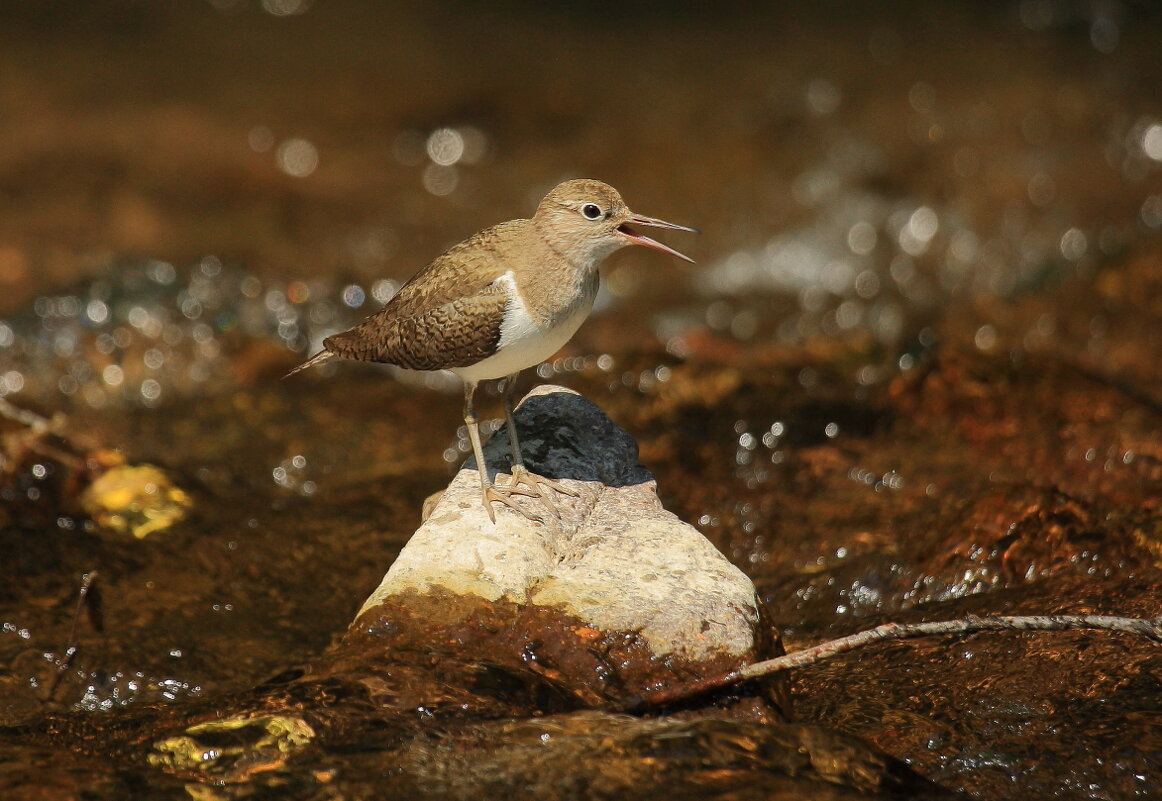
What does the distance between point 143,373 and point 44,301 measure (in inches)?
55.9

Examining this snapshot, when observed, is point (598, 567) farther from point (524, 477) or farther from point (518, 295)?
point (518, 295)

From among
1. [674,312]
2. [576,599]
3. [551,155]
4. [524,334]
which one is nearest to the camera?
[576,599]

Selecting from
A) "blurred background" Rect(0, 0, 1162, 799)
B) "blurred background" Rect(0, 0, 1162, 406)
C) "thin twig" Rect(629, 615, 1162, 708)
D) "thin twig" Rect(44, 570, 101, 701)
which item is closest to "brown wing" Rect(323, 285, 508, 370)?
"blurred background" Rect(0, 0, 1162, 799)

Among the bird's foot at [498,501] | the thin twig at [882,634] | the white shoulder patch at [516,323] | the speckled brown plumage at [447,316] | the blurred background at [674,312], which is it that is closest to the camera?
the thin twig at [882,634]

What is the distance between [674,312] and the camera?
43.0 feet

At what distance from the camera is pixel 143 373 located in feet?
36.6

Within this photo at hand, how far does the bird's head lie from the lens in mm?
6527

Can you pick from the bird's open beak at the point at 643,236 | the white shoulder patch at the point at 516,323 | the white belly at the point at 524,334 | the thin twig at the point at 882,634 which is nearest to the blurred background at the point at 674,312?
the thin twig at the point at 882,634

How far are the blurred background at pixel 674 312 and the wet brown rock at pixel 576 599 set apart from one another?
0.87 m

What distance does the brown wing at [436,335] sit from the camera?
6453 millimetres

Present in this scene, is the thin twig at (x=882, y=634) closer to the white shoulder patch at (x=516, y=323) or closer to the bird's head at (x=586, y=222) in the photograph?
the white shoulder patch at (x=516, y=323)

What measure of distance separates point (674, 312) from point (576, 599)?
25.7 feet

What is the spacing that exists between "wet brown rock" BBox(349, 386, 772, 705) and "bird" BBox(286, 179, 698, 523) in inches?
12.0

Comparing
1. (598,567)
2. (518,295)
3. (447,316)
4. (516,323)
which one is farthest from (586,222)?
(598,567)
